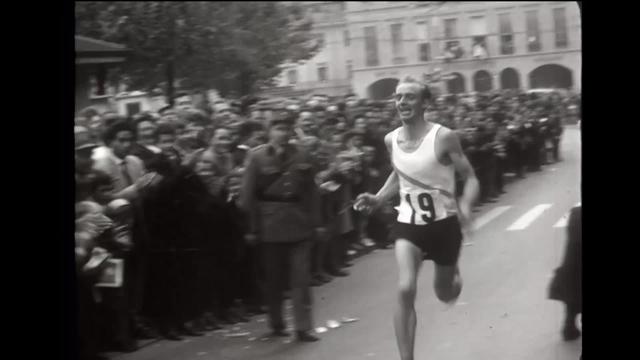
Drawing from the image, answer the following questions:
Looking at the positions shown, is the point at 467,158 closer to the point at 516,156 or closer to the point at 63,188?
the point at 516,156

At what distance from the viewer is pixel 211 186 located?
3.12 metres

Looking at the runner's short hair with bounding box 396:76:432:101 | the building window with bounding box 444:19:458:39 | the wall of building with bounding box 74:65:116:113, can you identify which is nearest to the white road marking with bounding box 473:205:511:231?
the runner's short hair with bounding box 396:76:432:101

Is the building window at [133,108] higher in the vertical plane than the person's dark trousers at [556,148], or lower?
higher

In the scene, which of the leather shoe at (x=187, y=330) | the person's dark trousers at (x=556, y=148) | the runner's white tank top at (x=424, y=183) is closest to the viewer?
the runner's white tank top at (x=424, y=183)

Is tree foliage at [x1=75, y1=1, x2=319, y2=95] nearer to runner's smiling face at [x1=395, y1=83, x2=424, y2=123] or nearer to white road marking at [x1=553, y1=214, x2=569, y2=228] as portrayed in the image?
runner's smiling face at [x1=395, y1=83, x2=424, y2=123]

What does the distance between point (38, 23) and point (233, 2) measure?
0.78 metres

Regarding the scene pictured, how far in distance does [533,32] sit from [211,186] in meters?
1.34

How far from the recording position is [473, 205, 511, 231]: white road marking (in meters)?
3.00

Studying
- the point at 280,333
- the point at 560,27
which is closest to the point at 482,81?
the point at 560,27

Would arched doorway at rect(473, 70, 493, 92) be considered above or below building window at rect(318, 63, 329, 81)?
below

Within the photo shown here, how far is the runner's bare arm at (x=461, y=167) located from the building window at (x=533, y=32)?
1.54ft

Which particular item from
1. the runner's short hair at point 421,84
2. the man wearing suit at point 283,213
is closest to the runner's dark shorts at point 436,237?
the man wearing suit at point 283,213

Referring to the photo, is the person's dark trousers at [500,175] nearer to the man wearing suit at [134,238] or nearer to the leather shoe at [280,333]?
the leather shoe at [280,333]

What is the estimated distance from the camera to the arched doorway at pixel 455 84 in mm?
3048
